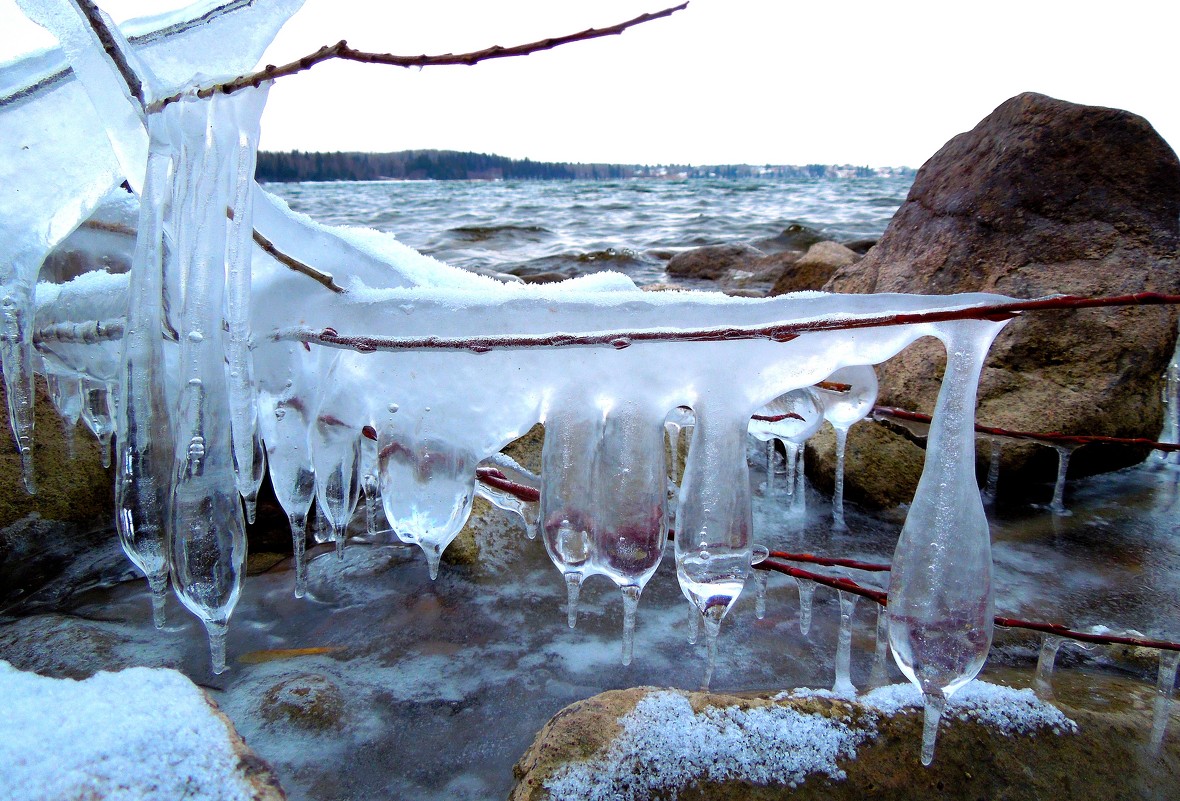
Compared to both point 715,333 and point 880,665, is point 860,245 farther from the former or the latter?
point 715,333

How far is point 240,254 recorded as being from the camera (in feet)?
4.21

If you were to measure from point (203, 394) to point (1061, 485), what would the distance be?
323cm

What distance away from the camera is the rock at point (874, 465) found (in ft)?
10.2

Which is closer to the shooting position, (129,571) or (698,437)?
(698,437)

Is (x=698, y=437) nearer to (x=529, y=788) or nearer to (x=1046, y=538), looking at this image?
(x=529, y=788)

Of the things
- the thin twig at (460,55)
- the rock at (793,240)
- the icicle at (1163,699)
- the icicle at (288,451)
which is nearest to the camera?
the thin twig at (460,55)

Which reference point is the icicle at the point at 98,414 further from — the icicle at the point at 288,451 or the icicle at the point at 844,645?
the icicle at the point at 844,645

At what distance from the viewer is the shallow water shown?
1683 millimetres

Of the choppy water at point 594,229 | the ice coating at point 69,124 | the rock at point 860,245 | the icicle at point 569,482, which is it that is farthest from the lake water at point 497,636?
the rock at point 860,245

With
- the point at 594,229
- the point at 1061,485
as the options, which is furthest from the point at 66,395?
the point at 594,229

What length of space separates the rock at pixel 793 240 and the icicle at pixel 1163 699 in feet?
34.5

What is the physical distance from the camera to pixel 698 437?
1.35 metres

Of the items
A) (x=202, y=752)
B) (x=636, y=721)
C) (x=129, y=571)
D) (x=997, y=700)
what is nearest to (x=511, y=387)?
(x=636, y=721)

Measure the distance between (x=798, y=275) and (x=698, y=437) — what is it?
6186mm
